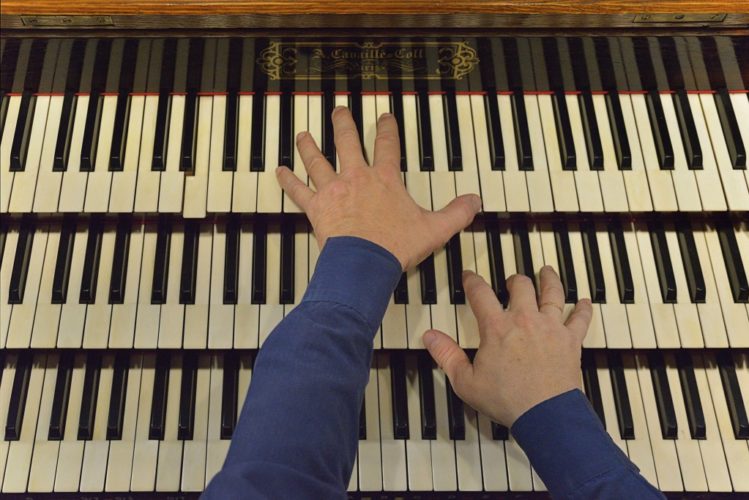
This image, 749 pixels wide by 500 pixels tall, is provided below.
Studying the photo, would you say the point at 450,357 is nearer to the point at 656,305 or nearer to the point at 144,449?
the point at 656,305

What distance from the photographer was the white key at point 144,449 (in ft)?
4.54

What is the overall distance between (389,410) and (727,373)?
75 cm

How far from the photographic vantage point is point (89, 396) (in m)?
1.43

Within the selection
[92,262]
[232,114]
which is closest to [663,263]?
[232,114]

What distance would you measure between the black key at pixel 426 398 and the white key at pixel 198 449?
0.47 m

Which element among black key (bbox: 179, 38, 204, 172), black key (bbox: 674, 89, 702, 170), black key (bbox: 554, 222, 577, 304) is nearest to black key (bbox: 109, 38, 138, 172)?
black key (bbox: 179, 38, 204, 172)

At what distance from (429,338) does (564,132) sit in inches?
22.5

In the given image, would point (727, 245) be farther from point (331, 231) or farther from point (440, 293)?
point (331, 231)

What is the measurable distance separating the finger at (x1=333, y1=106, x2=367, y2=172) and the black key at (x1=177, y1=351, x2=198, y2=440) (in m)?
0.55

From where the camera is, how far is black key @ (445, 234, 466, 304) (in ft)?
4.75

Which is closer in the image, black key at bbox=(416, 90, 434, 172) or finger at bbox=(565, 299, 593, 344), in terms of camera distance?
finger at bbox=(565, 299, 593, 344)

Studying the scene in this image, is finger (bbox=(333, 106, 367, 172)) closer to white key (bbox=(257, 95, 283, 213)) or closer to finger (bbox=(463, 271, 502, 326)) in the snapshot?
white key (bbox=(257, 95, 283, 213))

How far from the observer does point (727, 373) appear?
1.47m

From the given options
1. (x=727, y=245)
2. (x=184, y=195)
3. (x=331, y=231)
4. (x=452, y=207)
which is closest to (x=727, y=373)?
(x=727, y=245)
